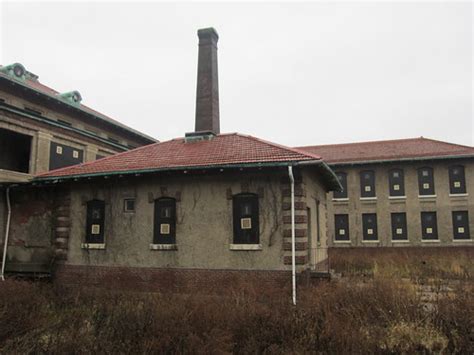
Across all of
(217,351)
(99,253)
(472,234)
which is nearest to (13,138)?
(99,253)

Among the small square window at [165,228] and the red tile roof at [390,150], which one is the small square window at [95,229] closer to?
the small square window at [165,228]

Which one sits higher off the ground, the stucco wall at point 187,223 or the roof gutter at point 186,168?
the roof gutter at point 186,168

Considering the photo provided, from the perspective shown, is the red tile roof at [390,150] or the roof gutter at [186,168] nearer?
the roof gutter at [186,168]

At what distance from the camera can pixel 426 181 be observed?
2705 cm

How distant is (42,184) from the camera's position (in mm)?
15031

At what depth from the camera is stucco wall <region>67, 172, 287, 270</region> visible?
12.4 m

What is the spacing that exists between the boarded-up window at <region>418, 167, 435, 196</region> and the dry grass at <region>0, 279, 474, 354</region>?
64.8 ft

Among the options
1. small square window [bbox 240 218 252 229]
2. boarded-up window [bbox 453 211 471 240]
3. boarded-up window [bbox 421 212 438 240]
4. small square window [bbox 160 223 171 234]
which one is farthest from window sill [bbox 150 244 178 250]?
boarded-up window [bbox 453 211 471 240]

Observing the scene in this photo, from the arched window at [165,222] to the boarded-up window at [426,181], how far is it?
787 inches

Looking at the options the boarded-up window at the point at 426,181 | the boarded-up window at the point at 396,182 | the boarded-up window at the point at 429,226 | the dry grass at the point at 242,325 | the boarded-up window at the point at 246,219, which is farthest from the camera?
the boarded-up window at the point at 396,182

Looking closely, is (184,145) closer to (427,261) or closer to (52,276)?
(52,276)

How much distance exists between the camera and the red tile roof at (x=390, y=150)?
87.9ft

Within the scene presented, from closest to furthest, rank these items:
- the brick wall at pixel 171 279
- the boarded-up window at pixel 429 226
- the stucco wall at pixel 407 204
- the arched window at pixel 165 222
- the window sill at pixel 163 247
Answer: the brick wall at pixel 171 279 → the window sill at pixel 163 247 → the arched window at pixel 165 222 → the stucco wall at pixel 407 204 → the boarded-up window at pixel 429 226

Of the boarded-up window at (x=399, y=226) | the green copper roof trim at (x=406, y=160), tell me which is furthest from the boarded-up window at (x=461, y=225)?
the green copper roof trim at (x=406, y=160)
